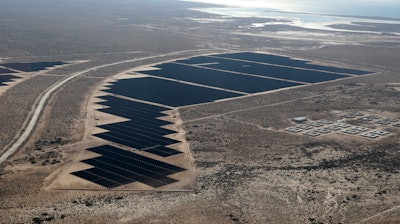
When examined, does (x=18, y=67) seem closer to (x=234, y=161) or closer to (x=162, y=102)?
(x=162, y=102)

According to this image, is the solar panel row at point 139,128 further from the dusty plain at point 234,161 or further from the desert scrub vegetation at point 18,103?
the desert scrub vegetation at point 18,103

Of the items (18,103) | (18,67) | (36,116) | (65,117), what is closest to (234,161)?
(65,117)

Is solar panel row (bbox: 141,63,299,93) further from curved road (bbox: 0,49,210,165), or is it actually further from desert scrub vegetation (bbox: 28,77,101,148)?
desert scrub vegetation (bbox: 28,77,101,148)

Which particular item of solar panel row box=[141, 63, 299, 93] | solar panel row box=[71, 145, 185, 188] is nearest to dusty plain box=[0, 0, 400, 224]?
solar panel row box=[71, 145, 185, 188]

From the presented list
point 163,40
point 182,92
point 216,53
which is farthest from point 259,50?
point 182,92

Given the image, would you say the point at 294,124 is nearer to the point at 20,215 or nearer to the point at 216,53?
the point at 20,215

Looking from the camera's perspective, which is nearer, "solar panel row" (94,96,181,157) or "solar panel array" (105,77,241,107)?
"solar panel row" (94,96,181,157)
